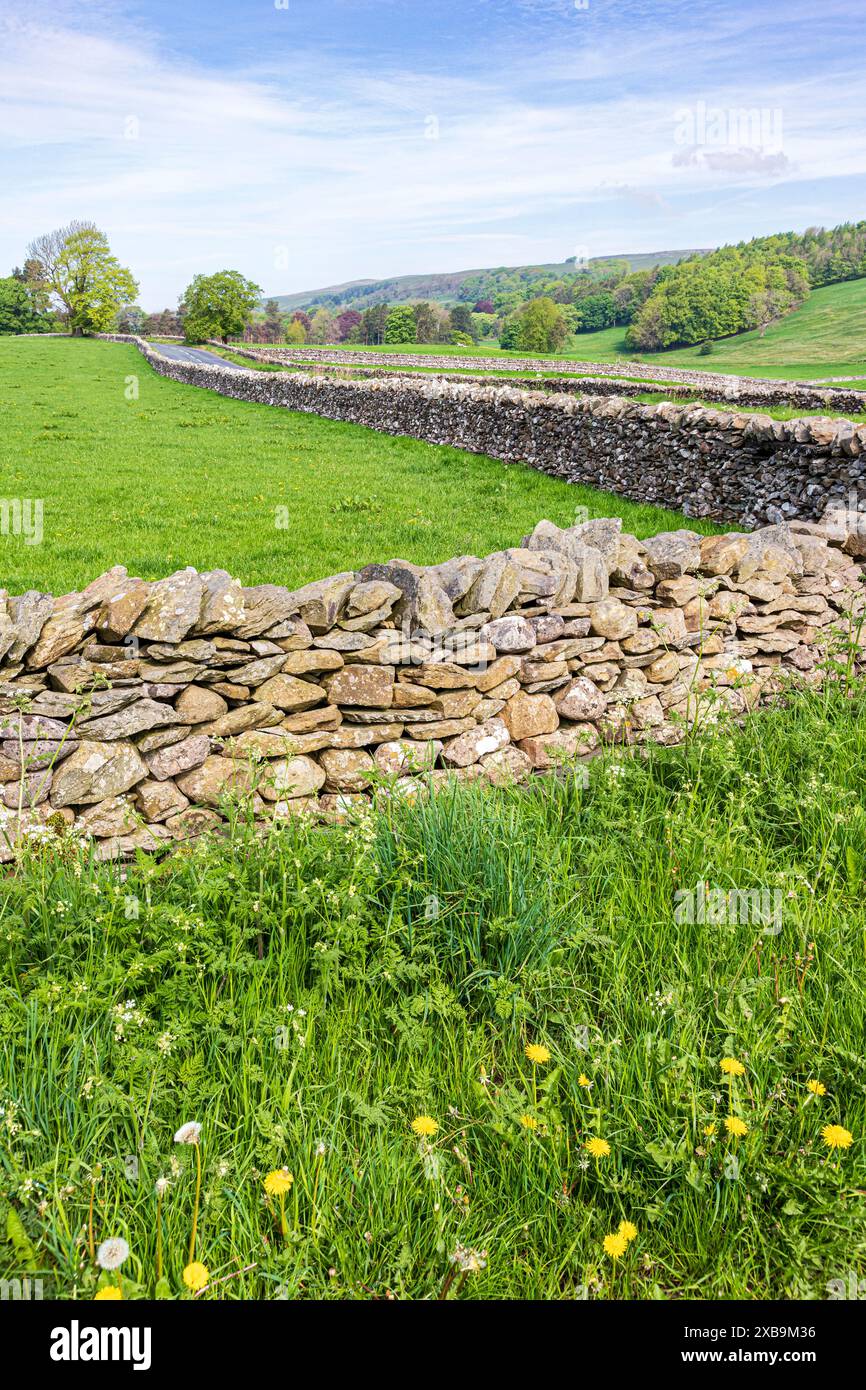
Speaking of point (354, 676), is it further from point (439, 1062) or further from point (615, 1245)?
point (615, 1245)

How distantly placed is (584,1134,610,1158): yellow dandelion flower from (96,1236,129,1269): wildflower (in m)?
1.37

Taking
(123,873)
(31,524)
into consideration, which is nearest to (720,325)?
(31,524)

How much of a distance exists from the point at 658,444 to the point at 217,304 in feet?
274

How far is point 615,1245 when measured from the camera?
2.30m

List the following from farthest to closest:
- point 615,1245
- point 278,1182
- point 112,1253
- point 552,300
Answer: point 552,300, point 615,1245, point 278,1182, point 112,1253

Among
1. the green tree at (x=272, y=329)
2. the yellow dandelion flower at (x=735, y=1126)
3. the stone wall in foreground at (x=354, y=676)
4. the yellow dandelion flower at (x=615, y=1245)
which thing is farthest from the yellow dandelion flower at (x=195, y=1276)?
the green tree at (x=272, y=329)

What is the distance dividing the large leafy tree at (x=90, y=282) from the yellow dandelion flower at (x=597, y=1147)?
374ft

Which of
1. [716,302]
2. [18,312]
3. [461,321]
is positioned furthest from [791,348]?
[18,312]

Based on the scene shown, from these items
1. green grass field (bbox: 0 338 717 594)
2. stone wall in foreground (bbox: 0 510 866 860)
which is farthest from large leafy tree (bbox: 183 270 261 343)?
stone wall in foreground (bbox: 0 510 866 860)

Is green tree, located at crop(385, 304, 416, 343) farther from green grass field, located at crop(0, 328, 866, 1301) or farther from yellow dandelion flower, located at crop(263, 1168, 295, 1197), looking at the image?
yellow dandelion flower, located at crop(263, 1168, 295, 1197)

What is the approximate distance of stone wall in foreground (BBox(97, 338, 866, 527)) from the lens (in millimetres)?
11016

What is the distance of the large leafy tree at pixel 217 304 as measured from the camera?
83.8 metres

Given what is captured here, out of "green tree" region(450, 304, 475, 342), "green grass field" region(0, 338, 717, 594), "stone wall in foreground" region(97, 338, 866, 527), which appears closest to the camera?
"green grass field" region(0, 338, 717, 594)
